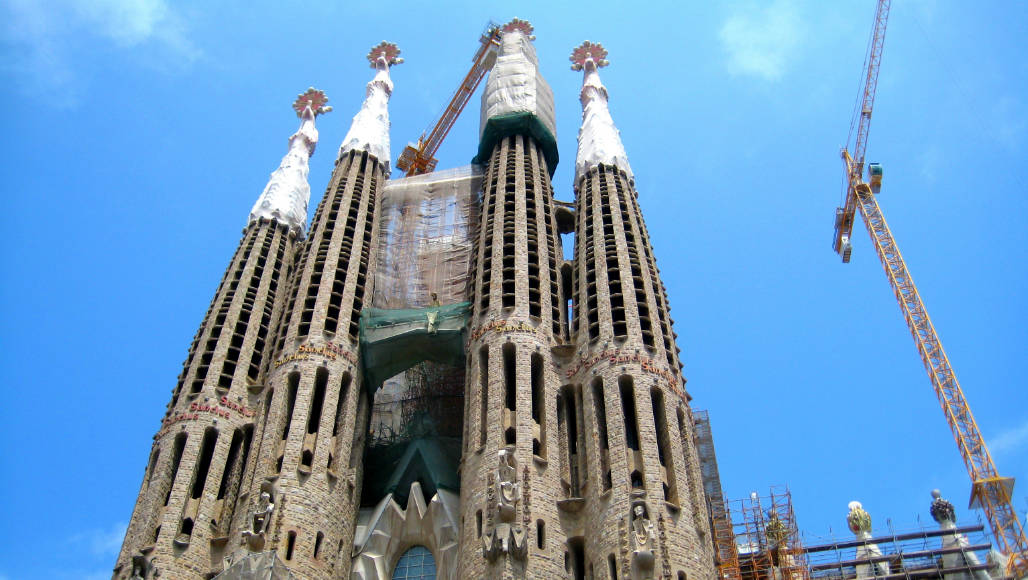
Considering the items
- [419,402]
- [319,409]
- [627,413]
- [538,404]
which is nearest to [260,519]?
[319,409]

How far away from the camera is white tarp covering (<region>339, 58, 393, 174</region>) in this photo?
54.8 m

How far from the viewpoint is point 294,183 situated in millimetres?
53500

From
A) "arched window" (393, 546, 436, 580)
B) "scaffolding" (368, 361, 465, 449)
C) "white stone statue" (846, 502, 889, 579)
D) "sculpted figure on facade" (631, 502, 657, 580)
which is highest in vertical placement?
"scaffolding" (368, 361, 465, 449)

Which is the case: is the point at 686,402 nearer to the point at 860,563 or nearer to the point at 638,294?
the point at 638,294

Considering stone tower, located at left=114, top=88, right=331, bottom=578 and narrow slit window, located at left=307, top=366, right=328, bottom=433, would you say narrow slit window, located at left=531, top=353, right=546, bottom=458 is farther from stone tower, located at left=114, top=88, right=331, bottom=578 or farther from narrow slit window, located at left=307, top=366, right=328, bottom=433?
stone tower, located at left=114, top=88, right=331, bottom=578

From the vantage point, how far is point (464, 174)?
5503 cm

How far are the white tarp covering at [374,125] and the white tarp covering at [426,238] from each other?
6.45 feet

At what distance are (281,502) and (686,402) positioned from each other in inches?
558

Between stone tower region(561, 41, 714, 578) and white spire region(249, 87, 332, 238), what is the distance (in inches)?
571

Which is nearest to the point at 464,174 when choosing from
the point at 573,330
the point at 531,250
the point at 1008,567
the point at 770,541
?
the point at 531,250

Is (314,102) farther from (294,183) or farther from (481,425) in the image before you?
(481,425)

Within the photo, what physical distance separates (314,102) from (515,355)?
1128 inches

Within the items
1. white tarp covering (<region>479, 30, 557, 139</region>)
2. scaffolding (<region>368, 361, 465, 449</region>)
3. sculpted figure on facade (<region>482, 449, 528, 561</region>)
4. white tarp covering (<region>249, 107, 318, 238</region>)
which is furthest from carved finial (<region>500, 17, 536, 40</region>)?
sculpted figure on facade (<region>482, 449, 528, 561</region>)

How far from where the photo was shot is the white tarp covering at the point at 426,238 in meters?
48.9
